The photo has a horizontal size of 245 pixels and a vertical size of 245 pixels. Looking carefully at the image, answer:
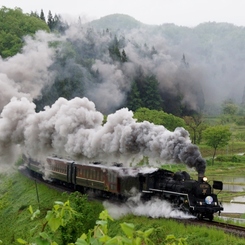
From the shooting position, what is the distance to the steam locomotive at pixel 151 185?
22.0 metres

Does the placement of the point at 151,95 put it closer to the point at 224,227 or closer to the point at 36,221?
the point at 36,221

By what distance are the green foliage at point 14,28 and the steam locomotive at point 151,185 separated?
40.4 metres

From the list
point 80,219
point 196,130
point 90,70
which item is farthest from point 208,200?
point 90,70

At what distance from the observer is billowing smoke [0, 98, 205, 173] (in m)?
22.8

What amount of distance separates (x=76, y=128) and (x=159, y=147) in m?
6.17

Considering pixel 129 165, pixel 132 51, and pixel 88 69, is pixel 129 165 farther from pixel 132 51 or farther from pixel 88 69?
pixel 132 51

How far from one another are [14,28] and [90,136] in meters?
53.2

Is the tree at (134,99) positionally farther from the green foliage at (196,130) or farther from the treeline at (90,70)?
the green foliage at (196,130)

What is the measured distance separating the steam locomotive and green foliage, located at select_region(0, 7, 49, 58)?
4043 cm

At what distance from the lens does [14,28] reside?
75.9 m

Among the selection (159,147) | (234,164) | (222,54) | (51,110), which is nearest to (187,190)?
(159,147)

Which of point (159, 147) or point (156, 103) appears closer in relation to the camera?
point (159, 147)

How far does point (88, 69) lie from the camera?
255ft

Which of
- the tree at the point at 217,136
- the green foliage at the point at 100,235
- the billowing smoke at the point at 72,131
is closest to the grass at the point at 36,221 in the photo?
the billowing smoke at the point at 72,131
